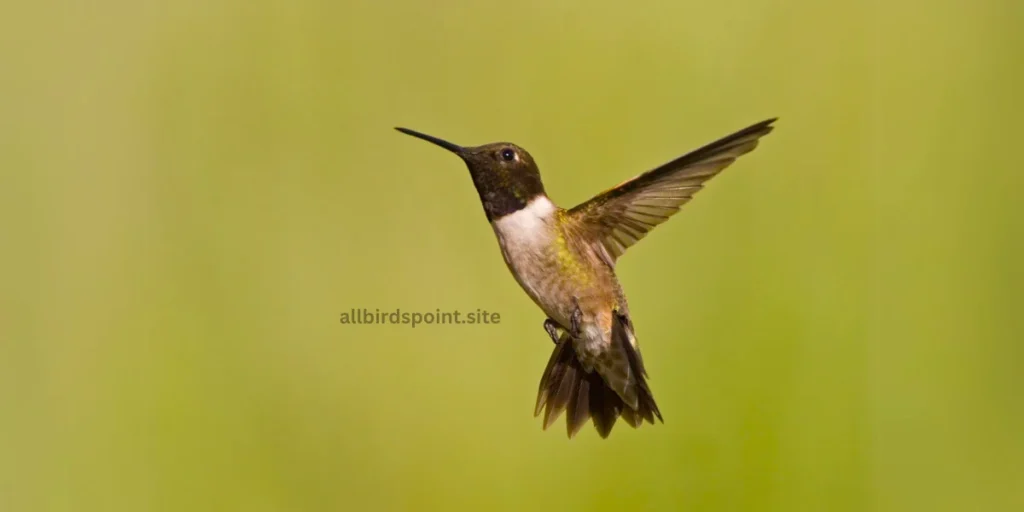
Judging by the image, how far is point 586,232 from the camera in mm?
810

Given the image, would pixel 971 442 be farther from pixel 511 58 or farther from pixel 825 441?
pixel 511 58

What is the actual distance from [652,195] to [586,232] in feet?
0.27

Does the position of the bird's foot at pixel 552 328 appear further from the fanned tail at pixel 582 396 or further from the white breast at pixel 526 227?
the white breast at pixel 526 227

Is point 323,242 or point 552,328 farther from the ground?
point 323,242

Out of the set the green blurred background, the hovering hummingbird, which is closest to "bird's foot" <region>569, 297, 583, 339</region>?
the hovering hummingbird

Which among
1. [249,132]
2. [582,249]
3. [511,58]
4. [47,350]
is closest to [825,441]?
[582,249]

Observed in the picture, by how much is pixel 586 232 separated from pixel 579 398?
24cm

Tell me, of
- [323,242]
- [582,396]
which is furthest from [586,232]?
[323,242]

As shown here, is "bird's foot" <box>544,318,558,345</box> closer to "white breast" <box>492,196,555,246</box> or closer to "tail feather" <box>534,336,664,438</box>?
"tail feather" <box>534,336,664,438</box>

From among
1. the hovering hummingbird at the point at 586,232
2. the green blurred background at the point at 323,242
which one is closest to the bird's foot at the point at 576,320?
the hovering hummingbird at the point at 586,232

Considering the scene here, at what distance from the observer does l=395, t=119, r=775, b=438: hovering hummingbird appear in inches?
30.0

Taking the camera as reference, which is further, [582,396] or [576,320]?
[582,396]

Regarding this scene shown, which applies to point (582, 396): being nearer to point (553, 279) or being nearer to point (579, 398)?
point (579, 398)

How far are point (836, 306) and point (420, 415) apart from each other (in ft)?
2.08
